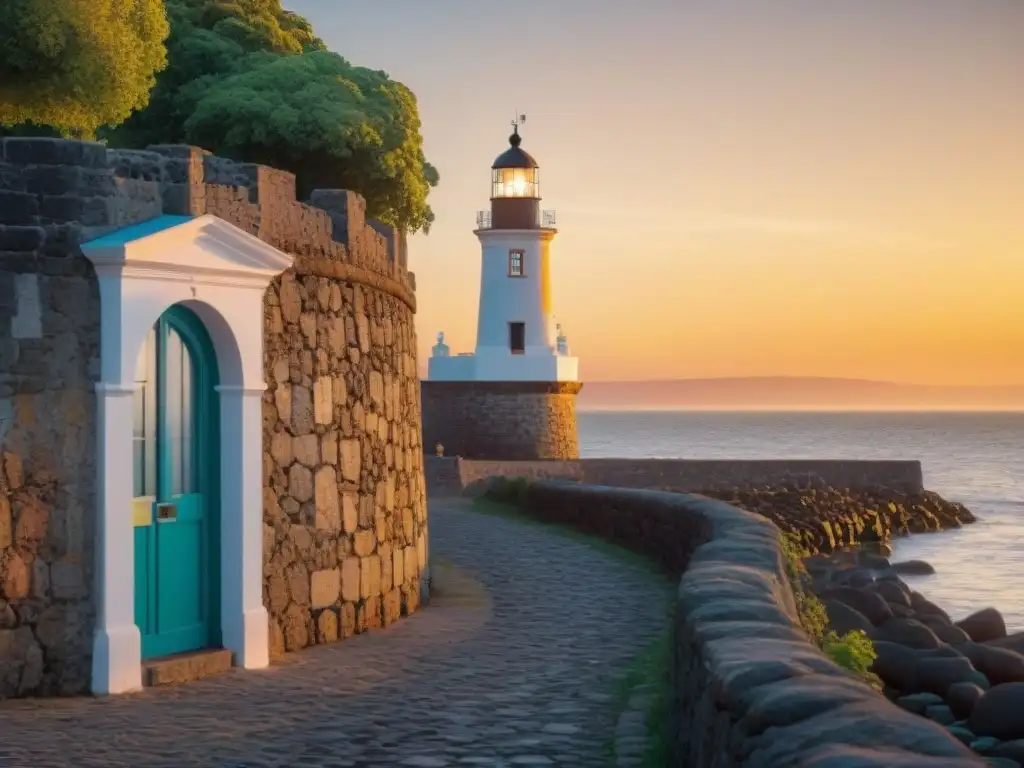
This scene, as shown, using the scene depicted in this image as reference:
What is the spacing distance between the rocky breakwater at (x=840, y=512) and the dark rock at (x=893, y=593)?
8.56 metres

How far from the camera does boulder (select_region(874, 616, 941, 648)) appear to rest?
1694 cm

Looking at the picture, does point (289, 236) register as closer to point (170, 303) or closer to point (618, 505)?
point (170, 303)

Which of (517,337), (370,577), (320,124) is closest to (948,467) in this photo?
(517,337)

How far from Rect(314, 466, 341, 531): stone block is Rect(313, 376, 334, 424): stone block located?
0.35m

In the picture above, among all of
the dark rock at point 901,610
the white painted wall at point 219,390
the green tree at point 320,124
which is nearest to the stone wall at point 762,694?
the white painted wall at point 219,390

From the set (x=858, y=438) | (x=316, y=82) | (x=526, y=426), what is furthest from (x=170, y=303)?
(x=858, y=438)

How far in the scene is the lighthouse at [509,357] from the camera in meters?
49.0

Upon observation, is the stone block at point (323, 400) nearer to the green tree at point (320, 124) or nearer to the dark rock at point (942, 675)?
the dark rock at point (942, 675)

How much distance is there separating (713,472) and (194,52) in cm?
1977

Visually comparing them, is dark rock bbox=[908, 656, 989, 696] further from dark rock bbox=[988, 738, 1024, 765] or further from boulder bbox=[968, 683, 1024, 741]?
dark rock bbox=[988, 738, 1024, 765]

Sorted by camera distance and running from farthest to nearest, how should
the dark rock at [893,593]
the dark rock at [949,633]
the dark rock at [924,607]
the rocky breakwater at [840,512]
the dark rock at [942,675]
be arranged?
the rocky breakwater at [840,512] < the dark rock at [893,593] < the dark rock at [924,607] < the dark rock at [949,633] < the dark rock at [942,675]

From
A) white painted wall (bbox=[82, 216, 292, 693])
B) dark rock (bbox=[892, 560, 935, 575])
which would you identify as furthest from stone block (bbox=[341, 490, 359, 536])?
dark rock (bbox=[892, 560, 935, 575])

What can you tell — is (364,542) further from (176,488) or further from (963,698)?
Answer: (963,698)

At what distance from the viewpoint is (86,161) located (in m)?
9.34
